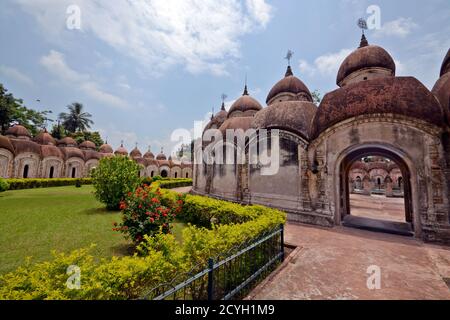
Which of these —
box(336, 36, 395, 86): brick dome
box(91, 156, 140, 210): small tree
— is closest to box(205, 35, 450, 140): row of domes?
box(336, 36, 395, 86): brick dome

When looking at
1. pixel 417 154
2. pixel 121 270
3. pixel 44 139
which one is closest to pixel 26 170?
pixel 44 139

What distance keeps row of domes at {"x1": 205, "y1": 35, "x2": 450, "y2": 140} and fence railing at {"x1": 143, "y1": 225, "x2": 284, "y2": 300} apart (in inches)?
279

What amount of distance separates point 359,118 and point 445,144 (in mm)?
2928

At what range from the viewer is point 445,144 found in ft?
24.0

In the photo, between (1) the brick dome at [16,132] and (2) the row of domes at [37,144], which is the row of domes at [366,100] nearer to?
(2) the row of domes at [37,144]

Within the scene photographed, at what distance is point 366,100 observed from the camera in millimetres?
8664

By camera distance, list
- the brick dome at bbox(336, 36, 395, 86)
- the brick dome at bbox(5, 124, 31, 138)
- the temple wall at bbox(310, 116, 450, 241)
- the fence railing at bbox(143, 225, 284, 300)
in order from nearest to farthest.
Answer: the fence railing at bbox(143, 225, 284, 300), the temple wall at bbox(310, 116, 450, 241), the brick dome at bbox(336, 36, 395, 86), the brick dome at bbox(5, 124, 31, 138)

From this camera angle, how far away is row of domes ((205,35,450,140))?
7742mm

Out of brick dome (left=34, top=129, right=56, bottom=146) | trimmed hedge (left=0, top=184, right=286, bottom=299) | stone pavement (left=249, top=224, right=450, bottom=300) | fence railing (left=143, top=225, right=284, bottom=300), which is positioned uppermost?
brick dome (left=34, top=129, right=56, bottom=146)

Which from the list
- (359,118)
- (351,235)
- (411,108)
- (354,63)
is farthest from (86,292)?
(354,63)

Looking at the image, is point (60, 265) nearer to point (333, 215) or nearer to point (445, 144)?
point (333, 215)

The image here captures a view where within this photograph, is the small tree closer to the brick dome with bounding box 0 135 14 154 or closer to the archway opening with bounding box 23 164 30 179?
the brick dome with bounding box 0 135 14 154

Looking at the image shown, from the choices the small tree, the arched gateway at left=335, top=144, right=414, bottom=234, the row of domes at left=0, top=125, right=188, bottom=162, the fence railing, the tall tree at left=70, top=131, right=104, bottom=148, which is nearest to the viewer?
the fence railing

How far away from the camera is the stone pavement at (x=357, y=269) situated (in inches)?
156
